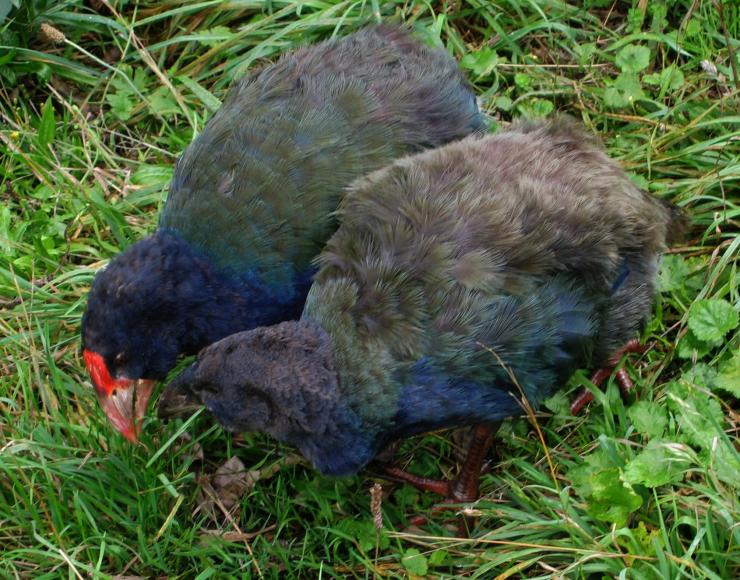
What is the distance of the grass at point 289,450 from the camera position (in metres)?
3.22

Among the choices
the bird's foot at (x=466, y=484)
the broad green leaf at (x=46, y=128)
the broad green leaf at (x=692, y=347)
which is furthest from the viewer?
the broad green leaf at (x=46, y=128)

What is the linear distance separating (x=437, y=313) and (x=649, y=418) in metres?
0.78

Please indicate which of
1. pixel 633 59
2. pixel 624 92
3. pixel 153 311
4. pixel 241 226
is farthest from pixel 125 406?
pixel 633 59

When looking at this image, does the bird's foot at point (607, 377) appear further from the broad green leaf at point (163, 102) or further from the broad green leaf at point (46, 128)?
the broad green leaf at point (46, 128)

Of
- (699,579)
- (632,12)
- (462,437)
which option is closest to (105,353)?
(462,437)

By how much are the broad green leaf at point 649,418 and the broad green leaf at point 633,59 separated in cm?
170

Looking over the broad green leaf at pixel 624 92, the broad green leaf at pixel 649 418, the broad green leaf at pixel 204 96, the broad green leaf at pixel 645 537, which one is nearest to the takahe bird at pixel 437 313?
the broad green leaf at pixel 649 418

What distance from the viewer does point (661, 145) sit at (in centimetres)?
436

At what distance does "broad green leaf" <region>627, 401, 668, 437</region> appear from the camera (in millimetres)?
3354

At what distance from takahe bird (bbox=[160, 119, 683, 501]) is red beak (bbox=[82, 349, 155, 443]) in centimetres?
31

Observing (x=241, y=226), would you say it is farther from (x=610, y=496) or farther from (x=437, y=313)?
(x=610, y=496)

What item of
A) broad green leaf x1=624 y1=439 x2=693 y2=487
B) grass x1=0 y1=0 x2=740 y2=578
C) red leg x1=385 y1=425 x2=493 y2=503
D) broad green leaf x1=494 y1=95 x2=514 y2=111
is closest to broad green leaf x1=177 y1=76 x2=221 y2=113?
grass x1=0 y1=0 x2=740 y2=578

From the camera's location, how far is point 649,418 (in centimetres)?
338

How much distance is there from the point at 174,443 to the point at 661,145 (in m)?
2.19
